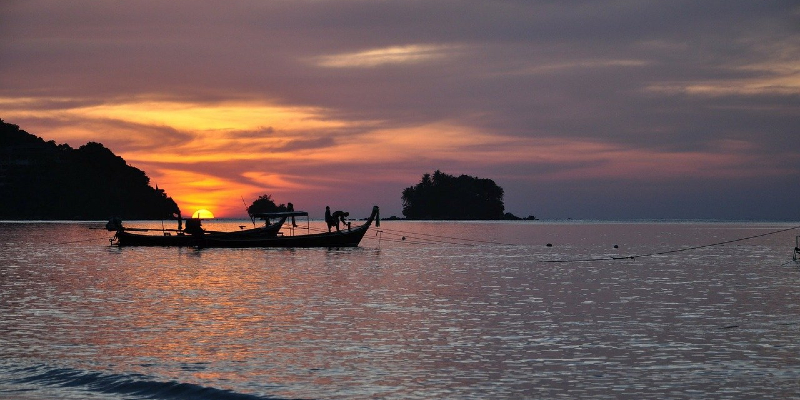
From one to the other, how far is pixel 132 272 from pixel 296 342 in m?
30.2

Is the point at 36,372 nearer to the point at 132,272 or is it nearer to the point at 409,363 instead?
the point at 409,363

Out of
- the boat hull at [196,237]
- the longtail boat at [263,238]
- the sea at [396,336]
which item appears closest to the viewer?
the sea at [396,336]

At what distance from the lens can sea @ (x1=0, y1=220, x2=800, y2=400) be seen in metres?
18.3

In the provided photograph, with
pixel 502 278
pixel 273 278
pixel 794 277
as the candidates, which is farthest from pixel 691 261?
pixel 273 278

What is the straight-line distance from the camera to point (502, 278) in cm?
4800

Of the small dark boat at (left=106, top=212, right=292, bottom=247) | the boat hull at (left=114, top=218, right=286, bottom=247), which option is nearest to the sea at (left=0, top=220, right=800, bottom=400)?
the small dark boat at (left=106, top=212, right=292, bottom=247)

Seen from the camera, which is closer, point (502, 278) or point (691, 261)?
point (502, 278)

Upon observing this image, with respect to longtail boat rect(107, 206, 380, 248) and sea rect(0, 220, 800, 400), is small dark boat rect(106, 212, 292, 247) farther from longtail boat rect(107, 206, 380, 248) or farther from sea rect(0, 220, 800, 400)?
sea rect(0, 220, 800, 400)

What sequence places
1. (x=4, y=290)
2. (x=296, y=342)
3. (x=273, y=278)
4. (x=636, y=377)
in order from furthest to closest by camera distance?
(x=273, y=278)
(x=4, y=290)
(x=296, y=342)
(x=636, y=377)

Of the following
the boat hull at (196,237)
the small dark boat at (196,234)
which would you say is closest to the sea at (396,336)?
the small dark boat at (196,234)

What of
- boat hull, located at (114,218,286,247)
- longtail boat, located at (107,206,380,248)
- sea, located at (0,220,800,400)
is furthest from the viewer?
boat hull, located at (114,218,286,247)

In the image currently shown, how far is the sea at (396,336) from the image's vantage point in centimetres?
1833

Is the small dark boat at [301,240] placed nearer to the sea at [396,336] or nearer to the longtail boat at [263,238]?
the longtail boat at [263,238]

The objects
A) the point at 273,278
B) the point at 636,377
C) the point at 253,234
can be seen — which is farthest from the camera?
the point at 253,234
